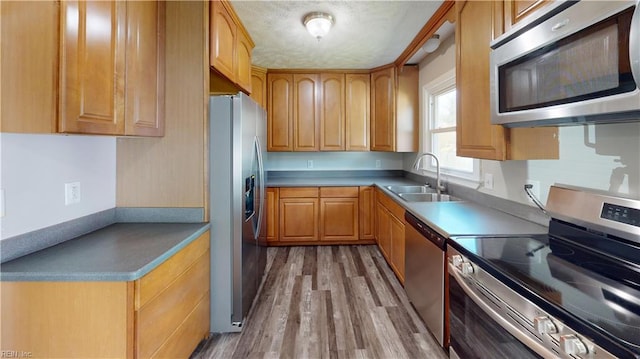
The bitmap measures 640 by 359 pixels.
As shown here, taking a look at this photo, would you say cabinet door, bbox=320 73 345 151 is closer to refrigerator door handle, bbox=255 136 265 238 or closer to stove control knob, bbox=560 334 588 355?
refrigerator door handle, bbox=255 136 265 238

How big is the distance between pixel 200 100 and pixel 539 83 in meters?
1.83

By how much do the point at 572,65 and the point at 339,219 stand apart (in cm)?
316

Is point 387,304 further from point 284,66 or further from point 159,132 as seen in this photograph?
point 284,66

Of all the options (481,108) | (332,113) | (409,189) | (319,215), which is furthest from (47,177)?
(332,113)

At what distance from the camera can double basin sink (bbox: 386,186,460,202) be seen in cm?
289

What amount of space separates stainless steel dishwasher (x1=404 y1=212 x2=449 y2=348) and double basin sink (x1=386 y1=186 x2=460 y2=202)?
64cm

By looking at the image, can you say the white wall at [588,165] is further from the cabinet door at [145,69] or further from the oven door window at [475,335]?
the cabinet door at [145,69]

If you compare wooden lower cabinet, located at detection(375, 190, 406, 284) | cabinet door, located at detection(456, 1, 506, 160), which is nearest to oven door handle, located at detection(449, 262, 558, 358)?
cabinet door, located at detection(456, 1, 506, 160)

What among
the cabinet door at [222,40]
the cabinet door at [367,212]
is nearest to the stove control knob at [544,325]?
the cabinet door at [222,40]

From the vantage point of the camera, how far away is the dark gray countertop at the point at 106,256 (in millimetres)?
1178

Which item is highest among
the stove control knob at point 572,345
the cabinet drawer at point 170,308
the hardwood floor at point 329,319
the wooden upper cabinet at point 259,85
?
the wooden upper cabinet at point 259,85

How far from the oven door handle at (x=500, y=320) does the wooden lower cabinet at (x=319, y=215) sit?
2.53 m

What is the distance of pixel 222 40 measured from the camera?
2.24 m

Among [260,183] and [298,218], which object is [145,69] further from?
[298,218]
